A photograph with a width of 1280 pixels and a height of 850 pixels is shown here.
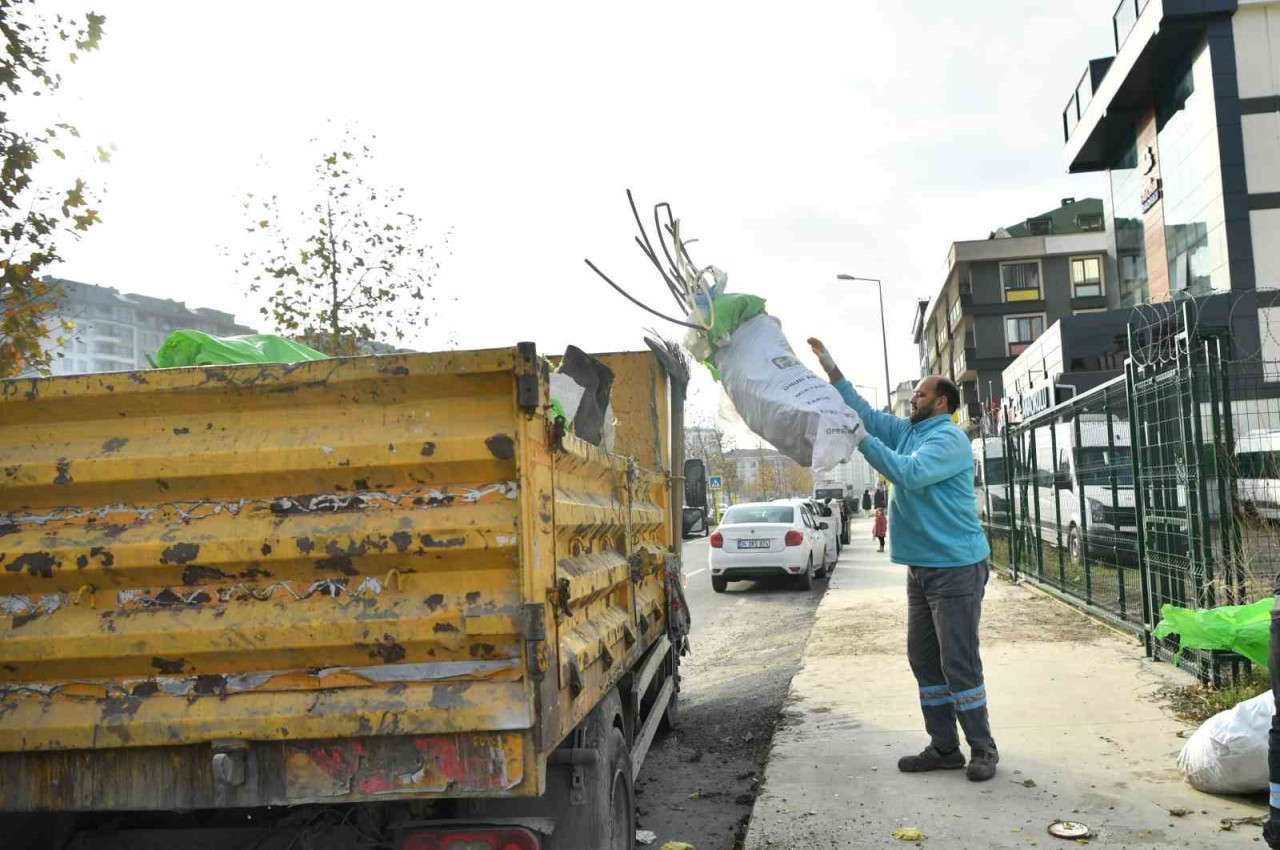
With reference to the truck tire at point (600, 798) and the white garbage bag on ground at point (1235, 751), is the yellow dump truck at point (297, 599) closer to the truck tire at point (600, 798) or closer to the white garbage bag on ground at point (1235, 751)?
the truck tire at point (600, 798)

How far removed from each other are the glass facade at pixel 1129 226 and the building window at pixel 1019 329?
848 inches

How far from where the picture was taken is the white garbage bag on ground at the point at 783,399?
418 centimetres

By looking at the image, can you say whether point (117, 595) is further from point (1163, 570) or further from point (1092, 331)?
point (1092, 331)

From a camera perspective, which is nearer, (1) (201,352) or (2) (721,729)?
(1) (201,352)

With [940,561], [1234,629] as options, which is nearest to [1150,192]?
[1234,629]

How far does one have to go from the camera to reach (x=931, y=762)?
16.1ft

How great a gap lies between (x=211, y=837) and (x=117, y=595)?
79cm

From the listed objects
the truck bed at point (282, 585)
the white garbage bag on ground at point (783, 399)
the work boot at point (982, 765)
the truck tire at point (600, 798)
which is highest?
the white garbage bag on ground at point (783, 399)

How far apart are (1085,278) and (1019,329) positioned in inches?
192

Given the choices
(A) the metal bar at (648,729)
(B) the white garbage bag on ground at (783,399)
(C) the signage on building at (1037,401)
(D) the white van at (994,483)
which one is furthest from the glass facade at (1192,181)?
(B) the white garbage bag on ground at (783,399)

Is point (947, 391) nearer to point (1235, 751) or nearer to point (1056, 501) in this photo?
point (1235, 751)

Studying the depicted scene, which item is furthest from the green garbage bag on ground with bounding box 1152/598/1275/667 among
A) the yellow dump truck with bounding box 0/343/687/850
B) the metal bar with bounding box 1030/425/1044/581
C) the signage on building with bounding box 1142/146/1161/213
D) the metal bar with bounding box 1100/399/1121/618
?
the signage on building with bounding box 1142/146/1161/213

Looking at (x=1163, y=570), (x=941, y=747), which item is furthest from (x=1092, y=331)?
(x=941, y=747)

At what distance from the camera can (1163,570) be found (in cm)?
690
